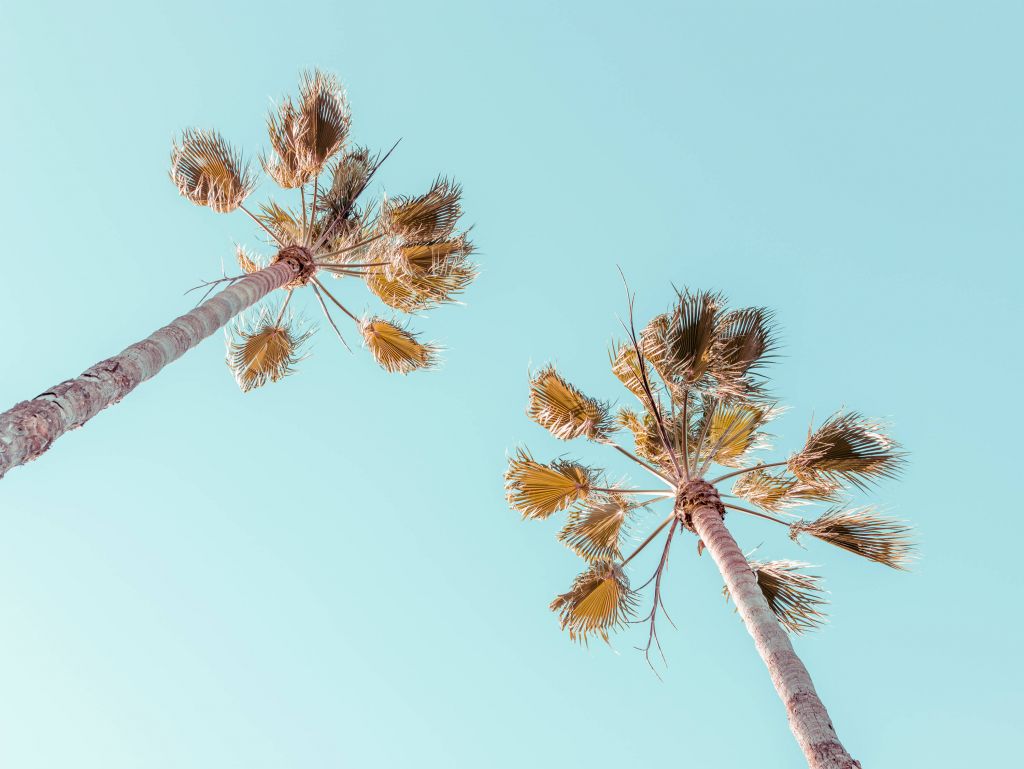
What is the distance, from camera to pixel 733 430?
8.73 m

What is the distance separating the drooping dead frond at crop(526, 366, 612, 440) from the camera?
8.34 m

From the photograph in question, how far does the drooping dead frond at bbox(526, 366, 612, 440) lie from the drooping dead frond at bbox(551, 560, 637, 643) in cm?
156

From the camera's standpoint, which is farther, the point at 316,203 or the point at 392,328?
the point at 392,328

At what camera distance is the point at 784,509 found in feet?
26.2

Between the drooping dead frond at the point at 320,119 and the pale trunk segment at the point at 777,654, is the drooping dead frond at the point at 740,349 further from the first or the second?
the drooping dead frond at the point at 320,119

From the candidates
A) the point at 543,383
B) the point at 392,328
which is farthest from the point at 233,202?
the point at 543,383

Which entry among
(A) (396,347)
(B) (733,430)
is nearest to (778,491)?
(B) (733,430)

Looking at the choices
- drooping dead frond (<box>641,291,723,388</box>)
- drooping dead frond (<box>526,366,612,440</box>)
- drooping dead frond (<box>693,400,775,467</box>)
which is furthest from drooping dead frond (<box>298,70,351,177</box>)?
drooping dead frond (<box>693,400,775,467</box>)

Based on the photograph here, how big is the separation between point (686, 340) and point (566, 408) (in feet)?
5.56

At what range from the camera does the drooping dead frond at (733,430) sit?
8.27 m

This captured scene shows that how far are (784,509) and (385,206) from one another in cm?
626

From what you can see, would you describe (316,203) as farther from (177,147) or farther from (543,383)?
(543,383)

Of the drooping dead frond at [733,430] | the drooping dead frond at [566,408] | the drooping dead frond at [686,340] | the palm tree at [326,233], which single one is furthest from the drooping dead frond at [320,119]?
the drooping dead frond at [733,430]

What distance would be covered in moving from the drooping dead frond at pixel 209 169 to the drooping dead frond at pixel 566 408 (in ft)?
14.7
